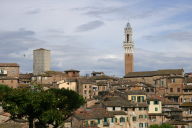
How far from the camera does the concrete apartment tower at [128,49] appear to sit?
15162 centimetres

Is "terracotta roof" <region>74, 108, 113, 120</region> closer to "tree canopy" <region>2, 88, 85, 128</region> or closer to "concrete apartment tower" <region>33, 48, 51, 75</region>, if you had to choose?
"tree canopy" <region>2, 88, 85, 128</region>

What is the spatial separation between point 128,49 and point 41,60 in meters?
34.3

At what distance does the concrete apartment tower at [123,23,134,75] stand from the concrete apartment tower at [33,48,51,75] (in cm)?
2785

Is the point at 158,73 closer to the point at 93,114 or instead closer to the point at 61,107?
the point at 93,114

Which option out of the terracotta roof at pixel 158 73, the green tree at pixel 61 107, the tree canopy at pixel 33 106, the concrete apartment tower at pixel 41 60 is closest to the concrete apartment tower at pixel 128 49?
the concrete apartment tower at pixel 41 60

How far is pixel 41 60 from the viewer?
138000 mm

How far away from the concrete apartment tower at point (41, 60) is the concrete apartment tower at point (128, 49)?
27.9 metres

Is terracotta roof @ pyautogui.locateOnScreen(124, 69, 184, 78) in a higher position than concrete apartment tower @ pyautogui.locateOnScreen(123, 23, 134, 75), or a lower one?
lower

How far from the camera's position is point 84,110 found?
6794cm

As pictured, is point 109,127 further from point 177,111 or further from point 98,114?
point 177,111

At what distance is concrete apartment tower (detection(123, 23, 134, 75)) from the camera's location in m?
152

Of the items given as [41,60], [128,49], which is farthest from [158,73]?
[128,49]

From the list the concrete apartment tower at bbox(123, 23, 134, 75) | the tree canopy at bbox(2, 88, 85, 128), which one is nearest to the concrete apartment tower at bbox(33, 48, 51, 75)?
the concrete apartment tower at bbox(123, 23, 134, 75)

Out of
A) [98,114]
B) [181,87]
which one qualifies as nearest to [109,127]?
[98,114]
